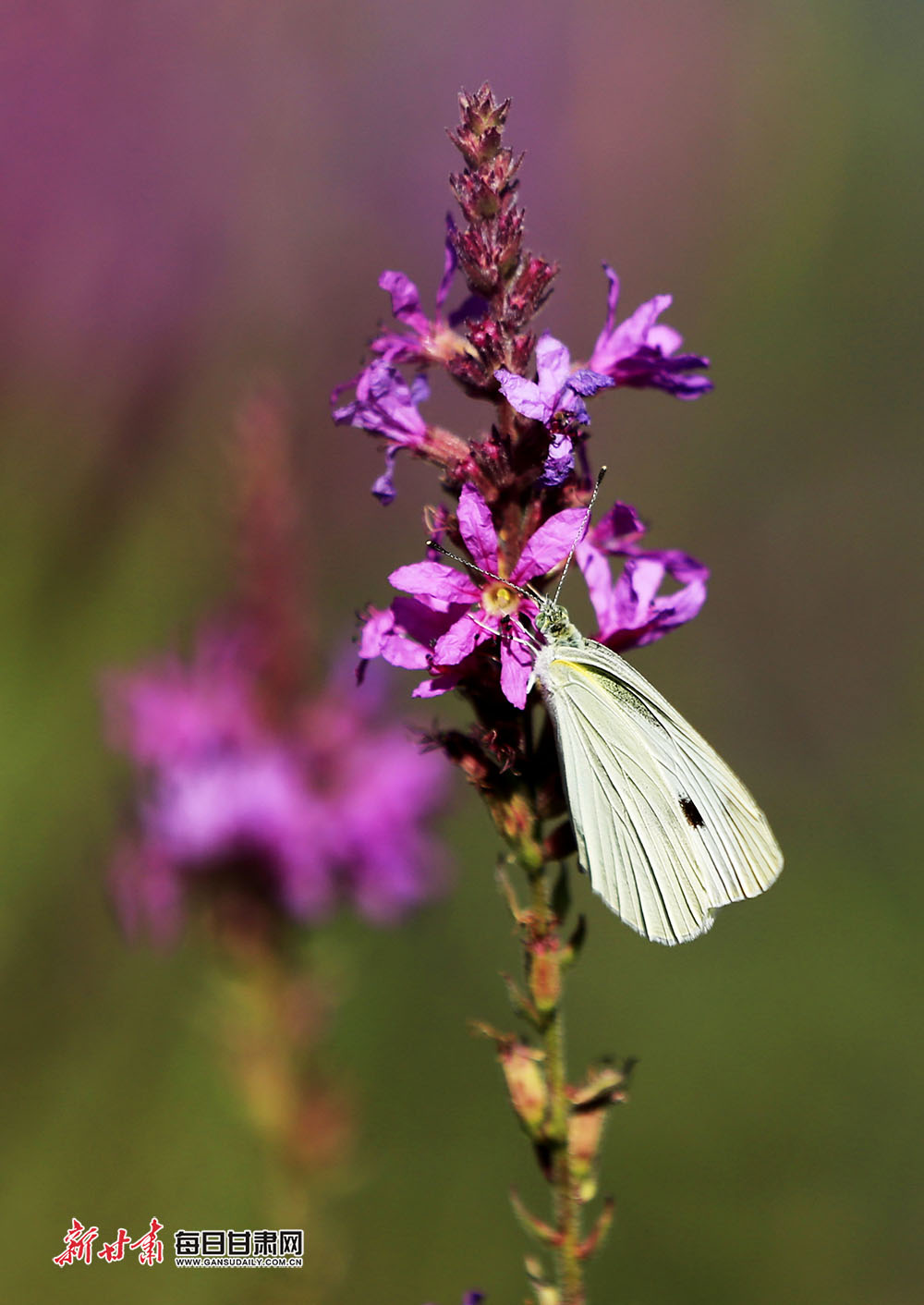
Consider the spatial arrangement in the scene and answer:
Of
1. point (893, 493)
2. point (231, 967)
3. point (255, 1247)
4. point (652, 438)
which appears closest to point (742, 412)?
point (652, 438)

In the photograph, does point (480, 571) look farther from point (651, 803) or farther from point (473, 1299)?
point (473, 1299)

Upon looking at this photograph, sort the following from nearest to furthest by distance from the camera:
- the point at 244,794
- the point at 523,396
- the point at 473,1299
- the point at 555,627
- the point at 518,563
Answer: the point at 473,1299 → the point at 523,396 → the point at 518,563 → the point at 555,627 → the point at 244,794

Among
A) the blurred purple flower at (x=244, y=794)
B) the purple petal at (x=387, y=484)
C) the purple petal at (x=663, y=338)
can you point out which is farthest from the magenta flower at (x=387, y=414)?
the blurred purple flower at (x=244, y=794)

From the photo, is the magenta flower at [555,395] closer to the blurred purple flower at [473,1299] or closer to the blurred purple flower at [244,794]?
the blurred purple flower at [473,1299]

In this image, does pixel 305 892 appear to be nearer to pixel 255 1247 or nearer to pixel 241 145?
pixel 255 1247

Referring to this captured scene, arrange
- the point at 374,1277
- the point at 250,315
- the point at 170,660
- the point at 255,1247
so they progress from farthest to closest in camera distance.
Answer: the point at 250,315 → the point at 374,1277 → the point at 170,660 → the point at 255,1247

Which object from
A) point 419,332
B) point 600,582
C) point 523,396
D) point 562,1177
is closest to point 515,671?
point 600,582
